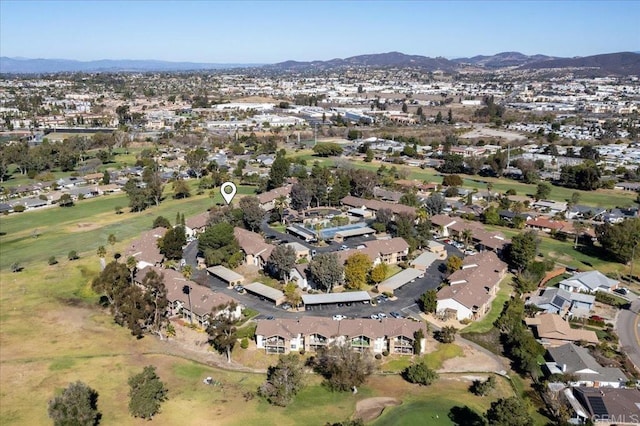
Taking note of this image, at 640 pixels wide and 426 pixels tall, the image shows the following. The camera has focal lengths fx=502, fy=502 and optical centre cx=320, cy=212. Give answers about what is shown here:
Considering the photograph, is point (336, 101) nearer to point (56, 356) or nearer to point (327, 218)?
point (327, 218)

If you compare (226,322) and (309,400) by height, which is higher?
(226,322)

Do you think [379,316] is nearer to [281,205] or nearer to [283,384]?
[283,384]

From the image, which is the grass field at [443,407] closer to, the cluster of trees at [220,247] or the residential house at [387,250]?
the residential house at [387,250]

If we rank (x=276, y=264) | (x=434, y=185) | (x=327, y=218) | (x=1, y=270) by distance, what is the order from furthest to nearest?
1. (x=434, y=185)
2. (x=327, y=218)
3. (x=1, y=270)
4. (x=276, y=264)

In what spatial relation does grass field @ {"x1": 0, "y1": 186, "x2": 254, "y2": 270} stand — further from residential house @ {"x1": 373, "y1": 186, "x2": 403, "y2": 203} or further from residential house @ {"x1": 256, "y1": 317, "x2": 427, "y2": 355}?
residential house @ {"x1": 256, "y1": 317, "x2": 427, "y2": 355}

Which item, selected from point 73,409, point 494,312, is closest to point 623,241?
point 494,312

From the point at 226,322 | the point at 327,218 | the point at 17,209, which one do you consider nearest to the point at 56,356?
the point at 226,322

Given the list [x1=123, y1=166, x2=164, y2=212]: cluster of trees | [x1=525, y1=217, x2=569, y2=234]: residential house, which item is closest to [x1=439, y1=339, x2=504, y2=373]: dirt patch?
[x1=525, y1=217, x2=569, y2=234]: residential house
